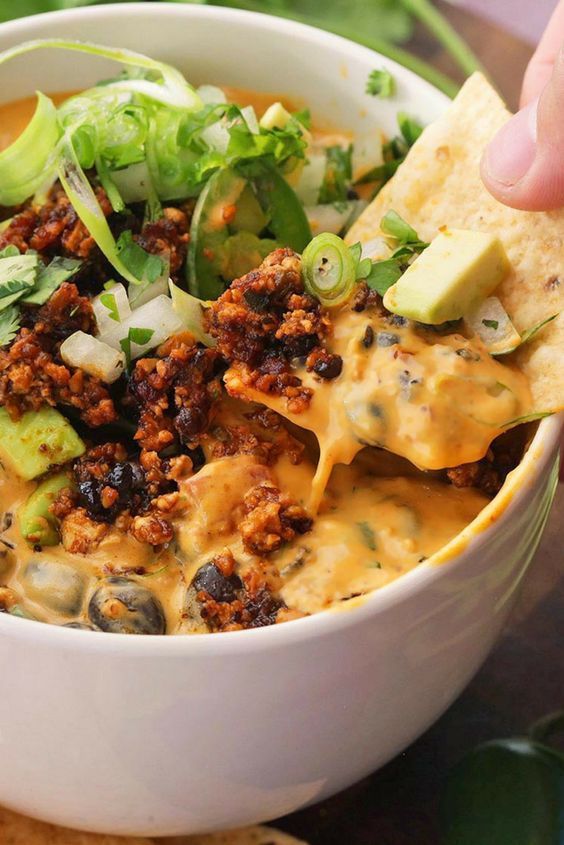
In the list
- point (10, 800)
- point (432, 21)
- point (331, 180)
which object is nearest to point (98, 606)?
point (10, 800)

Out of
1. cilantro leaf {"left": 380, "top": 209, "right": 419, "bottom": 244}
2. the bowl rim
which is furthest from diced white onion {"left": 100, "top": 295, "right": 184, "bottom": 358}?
the bowl rim

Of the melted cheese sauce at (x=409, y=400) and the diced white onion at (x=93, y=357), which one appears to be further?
the diced white onion at (x=93, y=357)

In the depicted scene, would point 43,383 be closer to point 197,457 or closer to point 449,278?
point 197,457

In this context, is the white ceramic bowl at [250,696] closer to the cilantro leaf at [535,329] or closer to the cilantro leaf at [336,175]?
the cilantro leaf at [535,329]

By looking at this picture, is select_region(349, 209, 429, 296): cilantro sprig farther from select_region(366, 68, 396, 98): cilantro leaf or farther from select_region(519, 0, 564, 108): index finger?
select_region(519, 0, 564, 108): index finger

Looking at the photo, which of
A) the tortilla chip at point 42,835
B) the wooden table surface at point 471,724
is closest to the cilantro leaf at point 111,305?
the tortilla chip at point 42,835

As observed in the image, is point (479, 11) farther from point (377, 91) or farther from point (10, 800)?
point (10, 800)

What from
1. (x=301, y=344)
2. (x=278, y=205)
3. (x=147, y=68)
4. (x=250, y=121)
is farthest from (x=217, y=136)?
(x=301, y=344)
